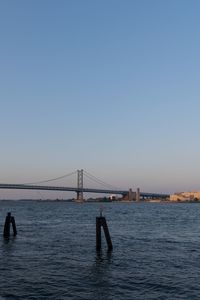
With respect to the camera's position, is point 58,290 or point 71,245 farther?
point 71,245

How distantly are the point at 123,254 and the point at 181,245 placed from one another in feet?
21.1

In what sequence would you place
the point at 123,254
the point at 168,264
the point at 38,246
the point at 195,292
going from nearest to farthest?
1. the point at 195,292
2. the point at 168,264
3. the point at 123,254
4. the point at 38,246

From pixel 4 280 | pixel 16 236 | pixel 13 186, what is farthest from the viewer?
pixel 13 186

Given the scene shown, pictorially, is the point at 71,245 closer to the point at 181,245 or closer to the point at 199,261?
the point at 181,245

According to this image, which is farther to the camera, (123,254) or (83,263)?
(123,254)

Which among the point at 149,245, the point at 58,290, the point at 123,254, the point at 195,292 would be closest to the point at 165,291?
the point at 195,292

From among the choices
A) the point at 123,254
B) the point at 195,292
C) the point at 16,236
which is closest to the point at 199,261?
the point at 123,254

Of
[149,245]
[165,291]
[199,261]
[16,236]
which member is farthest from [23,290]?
[16,236]

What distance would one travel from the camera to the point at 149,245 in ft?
109

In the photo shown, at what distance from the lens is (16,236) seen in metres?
39.8

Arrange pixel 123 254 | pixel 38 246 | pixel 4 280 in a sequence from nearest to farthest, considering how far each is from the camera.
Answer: pixel 4 280 → pixel 123 254 → pixel 38 246

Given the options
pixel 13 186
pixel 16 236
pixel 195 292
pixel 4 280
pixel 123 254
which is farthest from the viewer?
pixel 13 186

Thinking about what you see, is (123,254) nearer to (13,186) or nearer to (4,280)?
(4,280)

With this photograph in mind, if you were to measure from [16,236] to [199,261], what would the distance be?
19.1 meters
